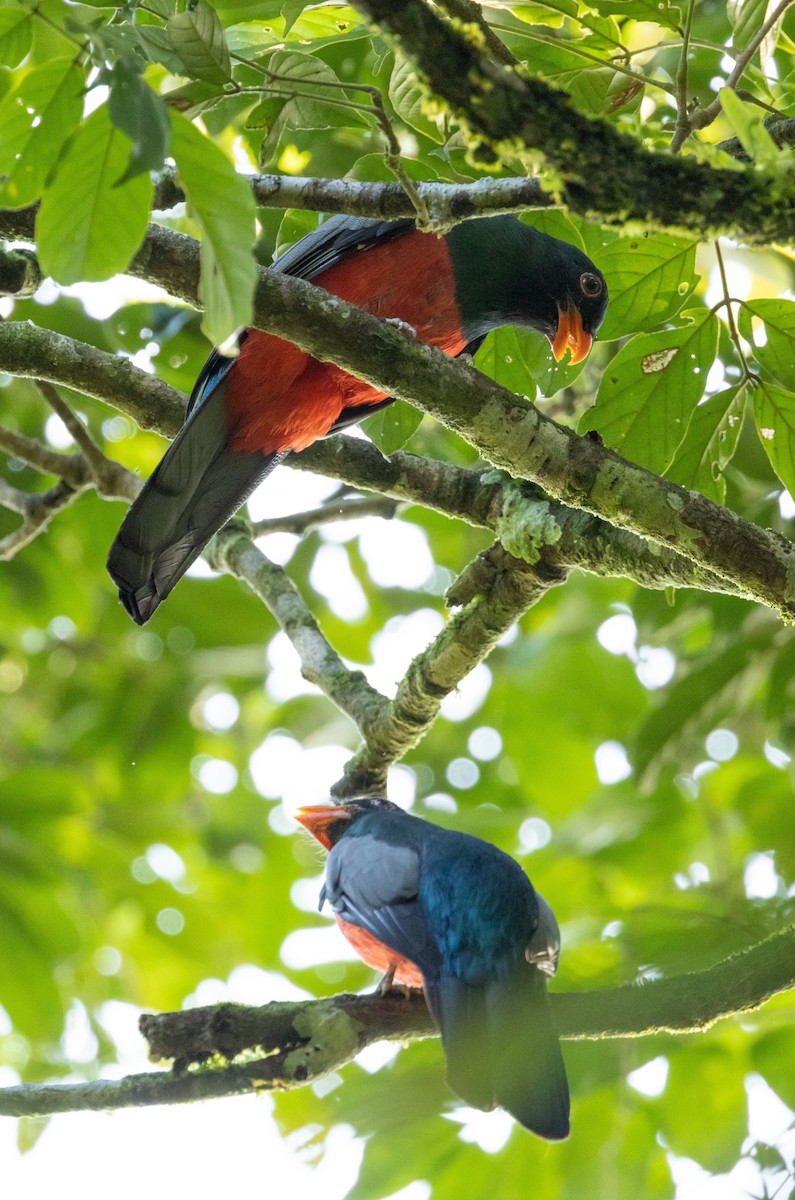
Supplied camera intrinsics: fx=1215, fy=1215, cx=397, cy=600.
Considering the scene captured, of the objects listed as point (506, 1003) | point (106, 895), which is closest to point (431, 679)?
point (506, 1003)

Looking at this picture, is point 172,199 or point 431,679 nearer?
point 172,199

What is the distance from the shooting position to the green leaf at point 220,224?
159 centimetres

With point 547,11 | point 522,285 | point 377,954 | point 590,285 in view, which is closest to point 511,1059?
point 377,954

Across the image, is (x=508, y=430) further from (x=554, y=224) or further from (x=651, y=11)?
(x=651, y=11)

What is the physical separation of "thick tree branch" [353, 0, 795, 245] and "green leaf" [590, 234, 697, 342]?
3.46 ft

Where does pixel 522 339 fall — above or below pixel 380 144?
below

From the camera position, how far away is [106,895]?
20.5 feet

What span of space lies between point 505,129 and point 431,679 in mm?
2113

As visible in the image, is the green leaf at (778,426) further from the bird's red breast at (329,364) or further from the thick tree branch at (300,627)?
the thick tree branch at (300,627)

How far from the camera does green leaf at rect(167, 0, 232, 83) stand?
195 centimetres

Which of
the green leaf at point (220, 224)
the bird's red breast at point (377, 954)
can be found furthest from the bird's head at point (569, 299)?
the green leaf at point (220, 224)

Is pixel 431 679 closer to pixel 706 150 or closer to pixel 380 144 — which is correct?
pixel 380 144

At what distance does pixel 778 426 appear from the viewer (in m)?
2.57

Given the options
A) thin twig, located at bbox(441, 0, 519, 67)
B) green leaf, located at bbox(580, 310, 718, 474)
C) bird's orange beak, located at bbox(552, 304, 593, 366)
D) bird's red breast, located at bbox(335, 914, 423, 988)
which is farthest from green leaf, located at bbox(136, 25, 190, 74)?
bird's red breast, located at bbox(335, 914, 423, 988)
